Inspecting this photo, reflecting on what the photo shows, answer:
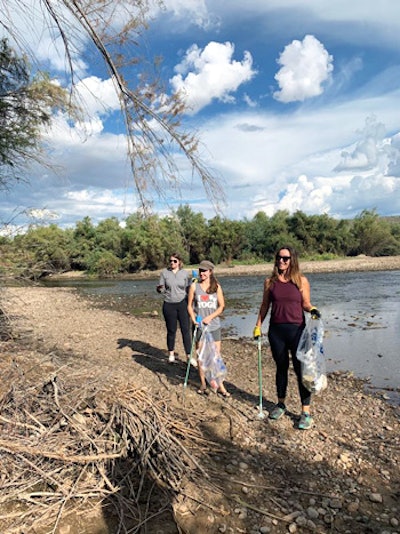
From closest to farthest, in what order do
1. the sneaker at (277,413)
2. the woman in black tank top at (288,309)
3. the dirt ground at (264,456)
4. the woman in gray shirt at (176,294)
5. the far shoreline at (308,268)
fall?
the dirt ground at (264,456), the woman in black tank top at (288,309), the sneaker at (277,413), the woman in gray shirt at (176,294), the far shoreline at (308,268)

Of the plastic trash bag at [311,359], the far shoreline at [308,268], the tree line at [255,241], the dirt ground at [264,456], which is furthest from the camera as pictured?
the tree line at [255,241]

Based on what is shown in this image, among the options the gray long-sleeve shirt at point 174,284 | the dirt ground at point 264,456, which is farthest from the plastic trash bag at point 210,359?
the gray long-sleeve shirt at point 174,284

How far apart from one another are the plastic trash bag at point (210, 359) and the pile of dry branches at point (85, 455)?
1.31m

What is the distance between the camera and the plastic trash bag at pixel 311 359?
466 cm

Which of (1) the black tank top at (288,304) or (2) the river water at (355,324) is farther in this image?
(2) the river water at (355,324)

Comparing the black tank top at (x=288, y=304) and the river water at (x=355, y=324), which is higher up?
the black tank top at (x=288, y=304)

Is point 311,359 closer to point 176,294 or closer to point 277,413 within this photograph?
point 277,413

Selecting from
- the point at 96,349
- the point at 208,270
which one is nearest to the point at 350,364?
the point at 208,270

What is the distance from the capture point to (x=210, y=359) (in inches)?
221

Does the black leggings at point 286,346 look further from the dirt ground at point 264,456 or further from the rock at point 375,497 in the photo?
the rock at point 375,497

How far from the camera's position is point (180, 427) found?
433 cm

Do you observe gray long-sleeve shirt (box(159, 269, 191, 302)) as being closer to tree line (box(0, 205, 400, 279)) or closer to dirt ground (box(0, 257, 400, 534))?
dirt ground (box(0, 257, 400, 534))

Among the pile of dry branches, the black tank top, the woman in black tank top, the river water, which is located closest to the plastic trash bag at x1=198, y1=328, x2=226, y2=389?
the woman in black tank top

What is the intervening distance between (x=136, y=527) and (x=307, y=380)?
2.54 m
